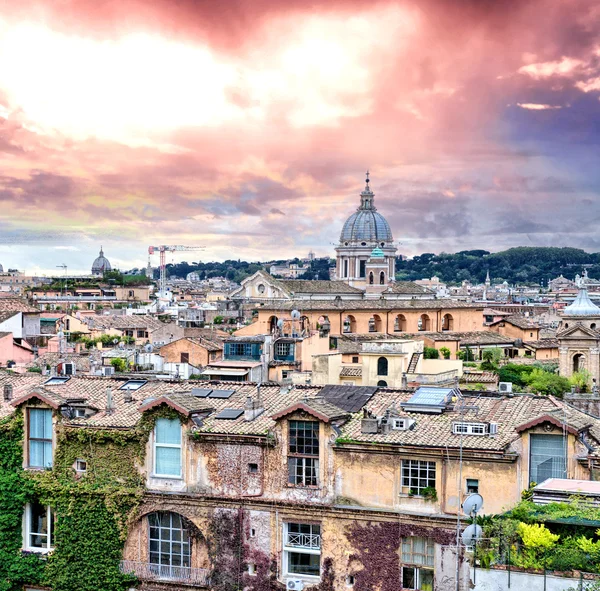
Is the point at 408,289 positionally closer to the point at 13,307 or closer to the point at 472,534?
the point at 13,307

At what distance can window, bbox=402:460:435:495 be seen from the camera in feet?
83.0

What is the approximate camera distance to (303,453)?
2658 cm

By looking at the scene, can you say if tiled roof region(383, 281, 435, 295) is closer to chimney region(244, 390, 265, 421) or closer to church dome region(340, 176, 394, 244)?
church dome region(340, 176, 394, 244)

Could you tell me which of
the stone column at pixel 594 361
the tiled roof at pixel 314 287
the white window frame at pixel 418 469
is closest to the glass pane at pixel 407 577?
the white window frame at pixel 418 469

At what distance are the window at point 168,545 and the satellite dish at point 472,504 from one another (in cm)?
773

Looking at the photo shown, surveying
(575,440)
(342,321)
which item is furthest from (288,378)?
(342,321)

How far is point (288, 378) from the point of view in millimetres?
48938

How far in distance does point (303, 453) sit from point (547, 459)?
5.80m

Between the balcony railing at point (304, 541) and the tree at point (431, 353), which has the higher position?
the tree at point (431, 353)

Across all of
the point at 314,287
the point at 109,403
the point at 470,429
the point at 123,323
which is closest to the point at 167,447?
the point at 109,403

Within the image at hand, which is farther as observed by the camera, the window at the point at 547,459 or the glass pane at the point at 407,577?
the glass pane at the point at 407,577

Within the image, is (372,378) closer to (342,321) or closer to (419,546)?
(419,546)

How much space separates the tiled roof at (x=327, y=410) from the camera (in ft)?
82.8

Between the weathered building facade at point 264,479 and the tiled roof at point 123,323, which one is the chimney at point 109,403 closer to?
the weathered building facade at point 264,479
